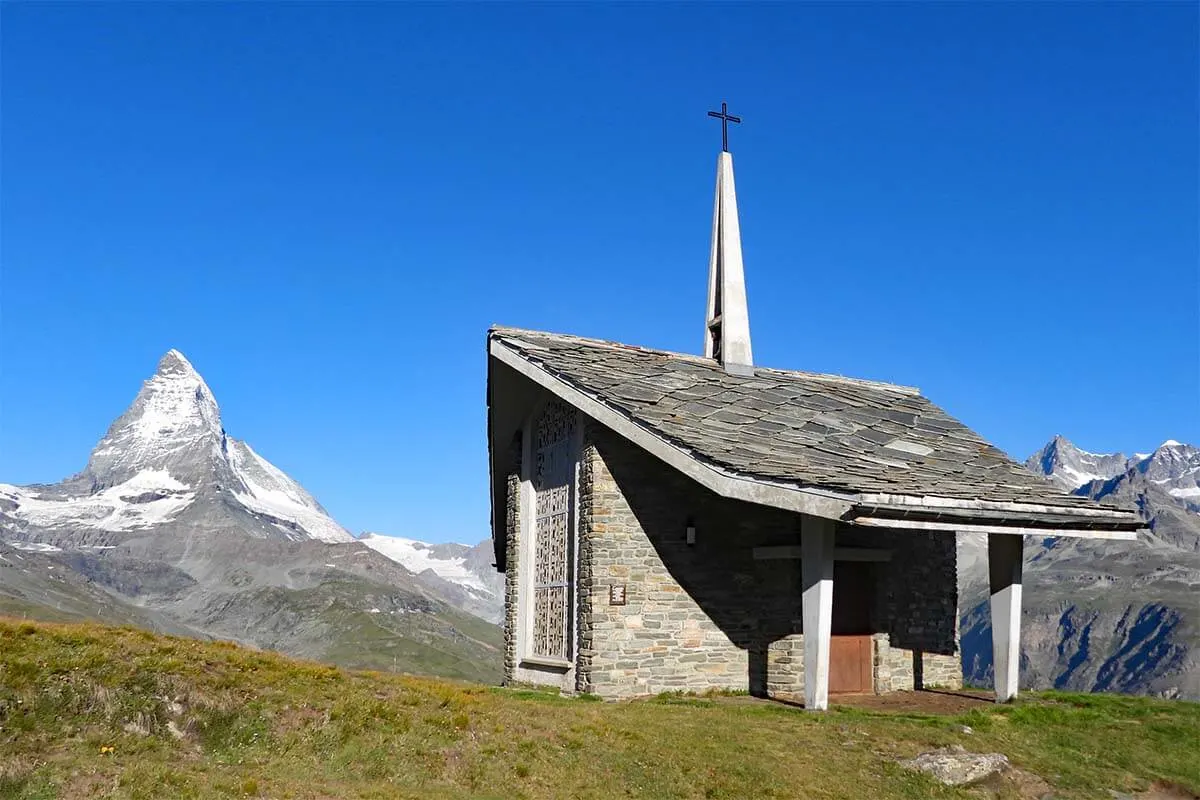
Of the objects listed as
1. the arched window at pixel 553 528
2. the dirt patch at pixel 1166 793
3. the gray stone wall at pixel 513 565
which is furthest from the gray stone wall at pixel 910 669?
the gray stone wall at pixel 513 565

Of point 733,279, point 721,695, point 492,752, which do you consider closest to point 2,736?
point 492,752

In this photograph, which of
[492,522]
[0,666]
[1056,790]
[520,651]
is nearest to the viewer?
[0,666]

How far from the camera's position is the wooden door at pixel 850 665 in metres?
18.1

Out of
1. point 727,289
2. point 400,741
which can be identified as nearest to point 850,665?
point 727,289

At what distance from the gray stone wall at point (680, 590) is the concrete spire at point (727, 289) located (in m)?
4.12

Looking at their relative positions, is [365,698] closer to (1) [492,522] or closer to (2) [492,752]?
(2) [492,752]

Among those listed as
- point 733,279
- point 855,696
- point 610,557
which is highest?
point 733,279

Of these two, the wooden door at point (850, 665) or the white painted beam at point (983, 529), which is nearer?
the white painted beam at point (983, 529)

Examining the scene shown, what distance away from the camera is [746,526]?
59.5ft

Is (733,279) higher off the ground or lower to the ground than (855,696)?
higher

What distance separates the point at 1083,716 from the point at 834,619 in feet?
13.7

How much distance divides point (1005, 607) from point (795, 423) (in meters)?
4.42

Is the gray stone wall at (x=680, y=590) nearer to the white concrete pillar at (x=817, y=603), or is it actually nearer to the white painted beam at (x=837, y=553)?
the white painted beam at (x=837, y=553)

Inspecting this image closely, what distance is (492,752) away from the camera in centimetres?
1163
